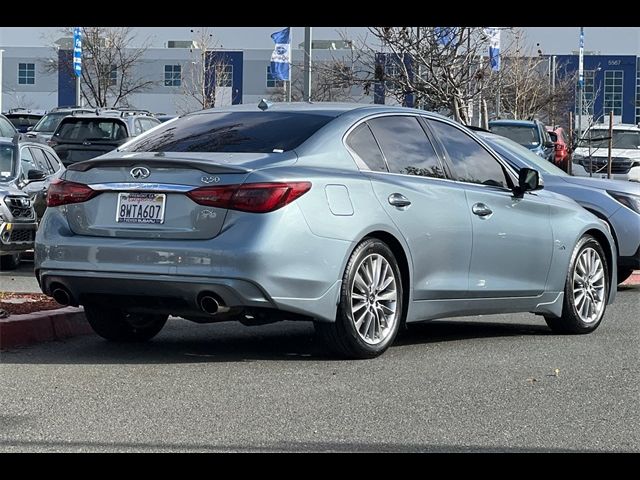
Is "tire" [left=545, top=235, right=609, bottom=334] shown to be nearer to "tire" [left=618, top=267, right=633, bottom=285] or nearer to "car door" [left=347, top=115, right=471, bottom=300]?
"car door" [left=347, top=115, right=471, bottom=300]

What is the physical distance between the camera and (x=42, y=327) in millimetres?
8445

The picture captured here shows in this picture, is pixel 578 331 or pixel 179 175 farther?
pixel 578 331

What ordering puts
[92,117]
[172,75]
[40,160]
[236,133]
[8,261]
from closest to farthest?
[236,133], [8,261], [40,160], [92,117], [172,75]

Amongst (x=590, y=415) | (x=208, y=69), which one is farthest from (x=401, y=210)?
(x=208, y=69)

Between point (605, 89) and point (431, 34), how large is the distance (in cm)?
6130

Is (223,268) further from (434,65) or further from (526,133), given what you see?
(526,133)

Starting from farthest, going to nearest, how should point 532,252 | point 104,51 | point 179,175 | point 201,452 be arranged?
point 104,51
point 532,252
point 179,175
point 201,452

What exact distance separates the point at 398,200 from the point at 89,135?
16.5m

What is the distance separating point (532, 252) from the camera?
9.12 m

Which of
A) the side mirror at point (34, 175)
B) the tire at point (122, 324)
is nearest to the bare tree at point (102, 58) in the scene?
the side mirror at point (34, 175)

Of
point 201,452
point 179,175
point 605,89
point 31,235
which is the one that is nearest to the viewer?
point 201,452

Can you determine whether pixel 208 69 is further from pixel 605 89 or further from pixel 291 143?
pixel 291 143

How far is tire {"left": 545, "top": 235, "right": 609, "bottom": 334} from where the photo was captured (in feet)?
31.0

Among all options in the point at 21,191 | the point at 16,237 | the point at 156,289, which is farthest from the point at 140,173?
the point at 21,191
